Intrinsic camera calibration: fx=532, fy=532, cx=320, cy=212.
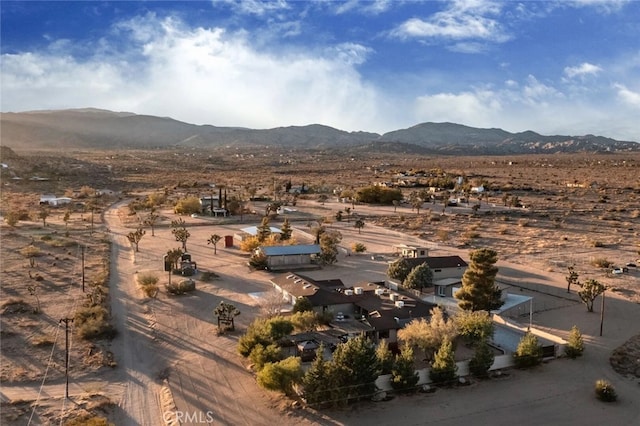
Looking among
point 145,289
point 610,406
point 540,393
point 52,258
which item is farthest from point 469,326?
point 52,258

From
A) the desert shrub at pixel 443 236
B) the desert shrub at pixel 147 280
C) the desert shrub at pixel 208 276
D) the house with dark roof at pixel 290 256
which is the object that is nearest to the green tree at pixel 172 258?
the desert shrub at pixel 208 276

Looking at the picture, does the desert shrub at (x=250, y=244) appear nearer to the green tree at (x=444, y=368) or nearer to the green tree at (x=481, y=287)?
the green tree at (x=481, y=287)

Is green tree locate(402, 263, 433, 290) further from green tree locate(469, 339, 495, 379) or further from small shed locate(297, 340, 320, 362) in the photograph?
small shed locate(297, 340, 320, 362)

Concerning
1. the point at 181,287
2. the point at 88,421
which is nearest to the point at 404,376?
the point at 88,421

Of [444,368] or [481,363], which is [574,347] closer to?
[481,363]

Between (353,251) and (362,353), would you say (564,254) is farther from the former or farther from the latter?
(362,353)

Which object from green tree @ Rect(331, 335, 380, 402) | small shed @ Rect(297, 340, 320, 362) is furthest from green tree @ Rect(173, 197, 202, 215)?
green tree @ Rect(331, 335, 380, 402)
